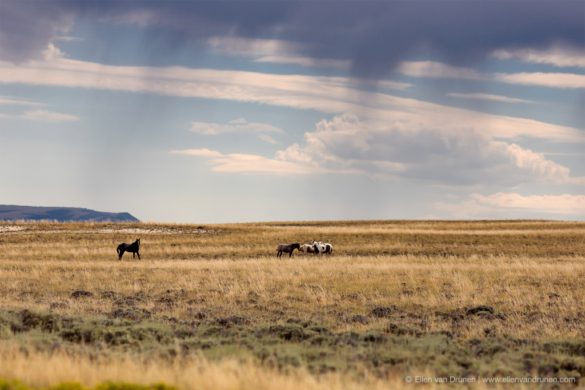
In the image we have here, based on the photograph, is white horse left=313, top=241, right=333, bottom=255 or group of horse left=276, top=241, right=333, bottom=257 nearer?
group of horse left=276, top=241, right=333, bottom=257

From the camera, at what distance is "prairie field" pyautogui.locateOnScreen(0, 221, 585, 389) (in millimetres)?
11234

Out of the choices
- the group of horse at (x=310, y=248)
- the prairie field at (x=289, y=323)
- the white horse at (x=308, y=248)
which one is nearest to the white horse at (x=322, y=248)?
the group of horse at (x=310, y=248)

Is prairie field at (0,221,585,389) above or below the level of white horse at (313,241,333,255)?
below


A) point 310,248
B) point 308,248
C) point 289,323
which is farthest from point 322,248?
point 289,323

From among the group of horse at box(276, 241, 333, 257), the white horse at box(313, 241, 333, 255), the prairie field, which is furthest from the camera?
the white horse at box(313, 241, 333, 255)

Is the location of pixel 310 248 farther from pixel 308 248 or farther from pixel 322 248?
pixel 322 248

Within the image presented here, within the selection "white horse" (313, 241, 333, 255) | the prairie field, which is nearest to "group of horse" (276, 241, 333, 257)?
"white horse" (313, 241, 333, 255)

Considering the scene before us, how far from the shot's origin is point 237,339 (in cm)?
1502

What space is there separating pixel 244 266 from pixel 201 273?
378 centimetres

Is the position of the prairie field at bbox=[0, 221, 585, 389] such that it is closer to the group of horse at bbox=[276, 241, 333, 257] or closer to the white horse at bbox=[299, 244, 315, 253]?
the group of horse at bbox=[276, 241, 333, 257]

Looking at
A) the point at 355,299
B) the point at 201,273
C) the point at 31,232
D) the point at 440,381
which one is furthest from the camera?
the point at 31,232

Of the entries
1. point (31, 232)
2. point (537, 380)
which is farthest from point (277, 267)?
point (31, 232)

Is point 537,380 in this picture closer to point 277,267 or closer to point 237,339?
point 237,339

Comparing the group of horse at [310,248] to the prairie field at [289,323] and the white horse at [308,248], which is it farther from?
the prairie field at [289,323]
